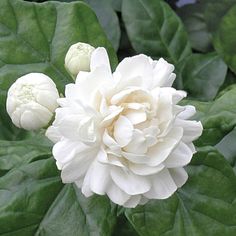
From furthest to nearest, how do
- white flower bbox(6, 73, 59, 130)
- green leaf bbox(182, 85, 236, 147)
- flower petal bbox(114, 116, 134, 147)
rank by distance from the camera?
green leaf bbox(182, 85, 236, 147) → white flower bbox(6, 73, 59, 130) → flower petal bbox(114, 116, 134, 147)

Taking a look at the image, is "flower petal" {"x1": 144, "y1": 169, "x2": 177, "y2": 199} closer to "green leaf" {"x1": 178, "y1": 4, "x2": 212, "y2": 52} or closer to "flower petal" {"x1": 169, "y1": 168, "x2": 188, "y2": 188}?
"flower petal" {"x1": 169, "y1": 168, "x2": 188, "y2": 188}

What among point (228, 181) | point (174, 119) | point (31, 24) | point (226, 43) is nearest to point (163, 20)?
point (226, 43)

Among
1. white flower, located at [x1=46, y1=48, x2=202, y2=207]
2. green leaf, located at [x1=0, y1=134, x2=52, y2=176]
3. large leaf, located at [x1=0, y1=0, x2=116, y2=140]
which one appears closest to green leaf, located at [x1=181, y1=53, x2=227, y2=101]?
large leaf, located at [x1=0, y1=0, x2=116, y2=140]

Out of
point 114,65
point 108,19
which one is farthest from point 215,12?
point 114,65

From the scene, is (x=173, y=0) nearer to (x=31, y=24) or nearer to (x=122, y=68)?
(x=31, y=24)

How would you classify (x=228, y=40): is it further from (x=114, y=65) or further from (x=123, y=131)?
(x=123, y=131)
